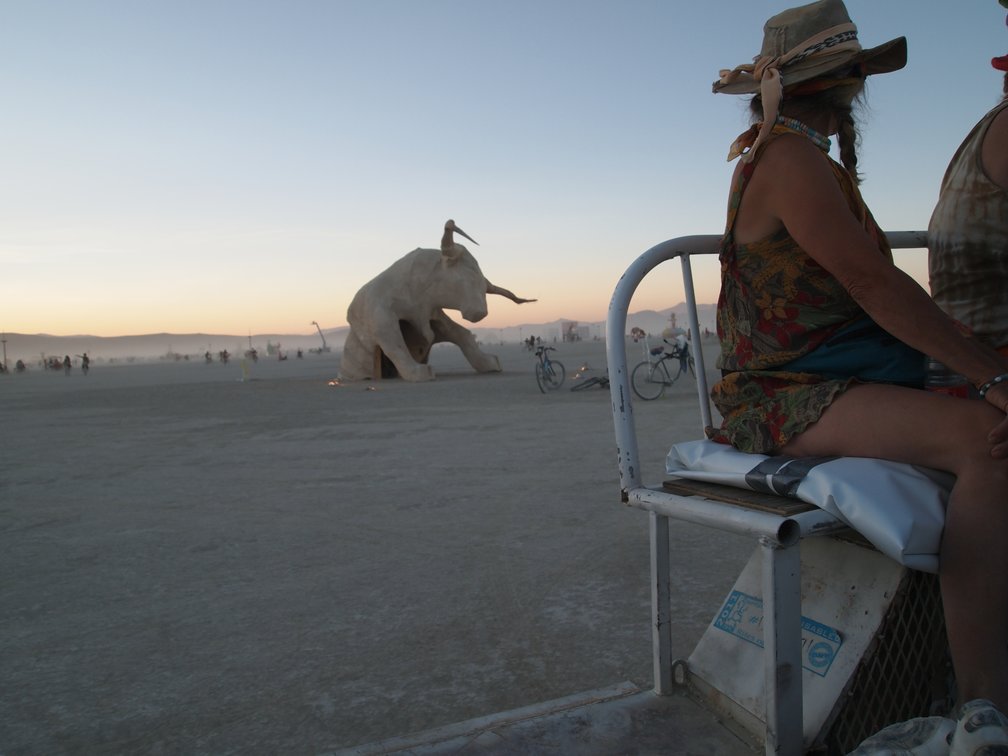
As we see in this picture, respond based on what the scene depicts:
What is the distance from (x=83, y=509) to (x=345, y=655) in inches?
116

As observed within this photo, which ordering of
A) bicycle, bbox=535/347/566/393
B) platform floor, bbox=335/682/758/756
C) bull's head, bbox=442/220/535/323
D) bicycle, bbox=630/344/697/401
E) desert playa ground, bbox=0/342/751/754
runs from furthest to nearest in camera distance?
bull's head, bbox=442/220/535/323
bicycle, bbox=535/347/566/393
bicycle, bbox=630/344/697/401
desert playa ground, bbox=0/342/751/754
platform floor, bbox=335/682/758/756

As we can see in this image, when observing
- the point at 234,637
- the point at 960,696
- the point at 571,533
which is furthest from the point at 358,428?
the point at 960,696

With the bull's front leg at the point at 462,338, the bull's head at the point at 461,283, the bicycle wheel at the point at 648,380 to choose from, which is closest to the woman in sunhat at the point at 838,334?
the bicycle wheel at the point at 648,380

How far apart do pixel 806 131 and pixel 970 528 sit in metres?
0.83

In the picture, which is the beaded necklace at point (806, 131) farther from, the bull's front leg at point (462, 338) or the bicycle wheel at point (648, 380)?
→ the bull's front leg at point (462, 338)

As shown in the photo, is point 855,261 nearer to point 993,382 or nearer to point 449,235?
point 993,382

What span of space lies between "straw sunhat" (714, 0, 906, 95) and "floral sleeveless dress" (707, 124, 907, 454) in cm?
15

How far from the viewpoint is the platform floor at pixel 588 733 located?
1439mm

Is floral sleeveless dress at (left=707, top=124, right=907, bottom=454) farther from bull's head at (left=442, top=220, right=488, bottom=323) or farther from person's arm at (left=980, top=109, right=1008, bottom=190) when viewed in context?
bull's head at (left=442, top=220, right=488, bottom=323)

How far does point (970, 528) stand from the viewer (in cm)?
119

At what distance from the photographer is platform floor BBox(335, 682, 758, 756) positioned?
4.72 ft

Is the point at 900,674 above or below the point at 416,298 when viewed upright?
below

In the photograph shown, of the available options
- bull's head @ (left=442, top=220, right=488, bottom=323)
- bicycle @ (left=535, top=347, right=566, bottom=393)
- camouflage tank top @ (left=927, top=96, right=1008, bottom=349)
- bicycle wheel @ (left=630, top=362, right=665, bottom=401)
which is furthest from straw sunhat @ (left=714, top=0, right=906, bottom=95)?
bull's head @ (left=442, top=220, right=488, bottom=323)

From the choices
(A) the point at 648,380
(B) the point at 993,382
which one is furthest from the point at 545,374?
A: (B) the point at 993,382
